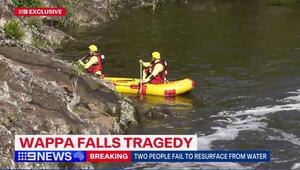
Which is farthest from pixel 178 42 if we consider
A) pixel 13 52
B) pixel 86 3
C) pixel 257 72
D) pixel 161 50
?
pixel 13 52

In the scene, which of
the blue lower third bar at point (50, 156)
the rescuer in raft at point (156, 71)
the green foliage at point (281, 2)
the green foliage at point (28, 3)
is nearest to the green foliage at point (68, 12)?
the green foliage at point (28, 3)

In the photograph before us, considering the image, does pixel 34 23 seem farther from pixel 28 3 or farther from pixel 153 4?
pixel 153 4

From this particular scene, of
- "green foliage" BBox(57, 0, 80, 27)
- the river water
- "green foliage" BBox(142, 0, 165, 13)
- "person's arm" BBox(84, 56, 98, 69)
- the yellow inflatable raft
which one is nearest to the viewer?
the river water

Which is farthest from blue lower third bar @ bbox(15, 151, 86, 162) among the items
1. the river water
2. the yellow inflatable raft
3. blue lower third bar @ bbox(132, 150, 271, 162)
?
the yellow inflatable raft

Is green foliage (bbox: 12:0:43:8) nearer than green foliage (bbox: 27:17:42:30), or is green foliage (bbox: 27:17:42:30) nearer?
green foliage (bbox: 27:17:42:30)

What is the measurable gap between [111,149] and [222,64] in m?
14.5

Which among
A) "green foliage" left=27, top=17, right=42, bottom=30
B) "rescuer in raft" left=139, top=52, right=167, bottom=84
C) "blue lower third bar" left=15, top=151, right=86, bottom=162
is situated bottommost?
"blue lower third bar" left=15, top=151, right=86, bottom=162

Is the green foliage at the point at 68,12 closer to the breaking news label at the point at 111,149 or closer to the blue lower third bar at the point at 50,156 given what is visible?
the breaking news label at the point at 111,149

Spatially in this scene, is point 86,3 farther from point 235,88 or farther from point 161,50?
point 235,88

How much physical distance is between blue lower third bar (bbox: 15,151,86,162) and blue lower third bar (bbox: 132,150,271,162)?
5.14 ft

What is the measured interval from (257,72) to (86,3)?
62.5 feet

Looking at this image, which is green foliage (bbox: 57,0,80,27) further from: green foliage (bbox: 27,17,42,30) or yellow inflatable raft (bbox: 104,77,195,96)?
yellow inflatable raft (bbox: 104,77,195,96)

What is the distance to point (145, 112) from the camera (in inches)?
749

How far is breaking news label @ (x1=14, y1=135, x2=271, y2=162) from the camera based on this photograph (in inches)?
504
